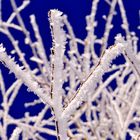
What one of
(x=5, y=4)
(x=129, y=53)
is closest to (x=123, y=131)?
(x=129, y=53)

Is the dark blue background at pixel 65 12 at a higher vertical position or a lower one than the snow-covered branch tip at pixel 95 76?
higher

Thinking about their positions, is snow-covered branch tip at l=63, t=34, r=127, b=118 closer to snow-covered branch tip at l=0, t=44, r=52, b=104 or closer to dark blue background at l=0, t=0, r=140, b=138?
snow-covered branch tip at l=0, t=44, r=52, b=104

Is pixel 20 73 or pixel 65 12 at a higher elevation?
pixel 65 12

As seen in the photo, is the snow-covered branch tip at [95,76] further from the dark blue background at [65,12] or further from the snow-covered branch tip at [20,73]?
the dark blue background at [65,12]

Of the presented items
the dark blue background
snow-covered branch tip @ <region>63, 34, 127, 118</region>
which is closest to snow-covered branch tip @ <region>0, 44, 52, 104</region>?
snow-covered branch tip @ <region>63, 34, 127, 118</region>

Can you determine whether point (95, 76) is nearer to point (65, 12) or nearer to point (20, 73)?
point (20, 73)

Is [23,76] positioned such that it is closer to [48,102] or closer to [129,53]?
[48,102]

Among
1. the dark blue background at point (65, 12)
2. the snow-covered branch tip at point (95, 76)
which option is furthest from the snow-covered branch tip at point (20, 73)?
the dark blue background at point (65, 12)

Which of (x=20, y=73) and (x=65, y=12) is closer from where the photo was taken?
(x=20, y=73)

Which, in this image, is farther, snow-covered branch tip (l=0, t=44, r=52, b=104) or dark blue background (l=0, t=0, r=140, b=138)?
dark blue background (l=0, t=0, r=140, b=138)

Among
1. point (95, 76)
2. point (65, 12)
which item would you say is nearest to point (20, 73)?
point (95, 76)

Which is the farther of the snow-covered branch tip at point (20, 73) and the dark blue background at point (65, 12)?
the dark blue background at point (65, 12)
